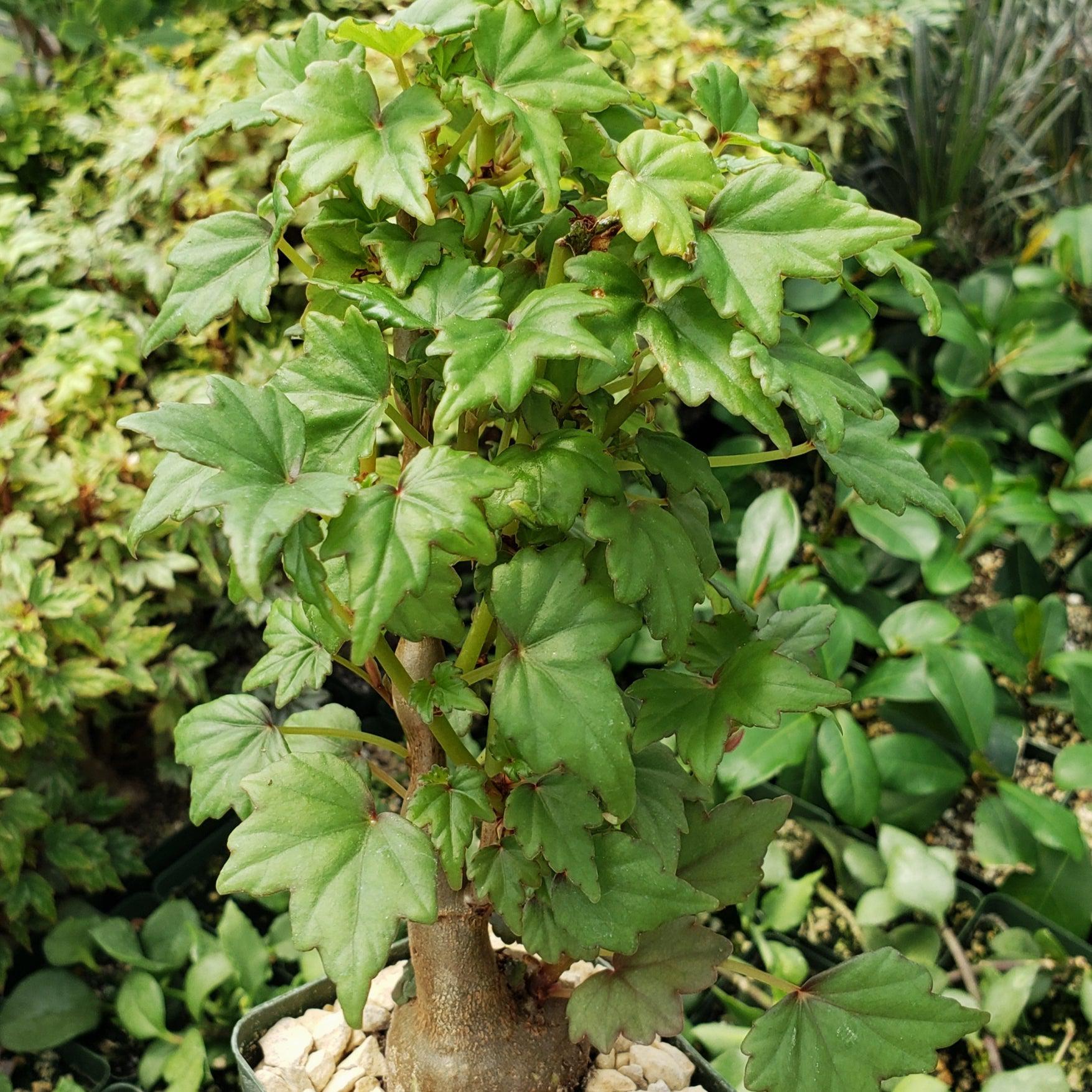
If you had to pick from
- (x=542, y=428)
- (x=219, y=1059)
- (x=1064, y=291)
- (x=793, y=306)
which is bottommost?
(x=219, y=1059)

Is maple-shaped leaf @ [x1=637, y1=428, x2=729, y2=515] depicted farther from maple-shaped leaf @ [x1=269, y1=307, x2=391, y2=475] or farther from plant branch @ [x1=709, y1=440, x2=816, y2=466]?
maple-shaped leaf @ [x1=269, y1=307, x2=391, y2=475]

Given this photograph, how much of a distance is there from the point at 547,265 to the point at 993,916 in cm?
136

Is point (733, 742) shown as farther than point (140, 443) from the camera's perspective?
No

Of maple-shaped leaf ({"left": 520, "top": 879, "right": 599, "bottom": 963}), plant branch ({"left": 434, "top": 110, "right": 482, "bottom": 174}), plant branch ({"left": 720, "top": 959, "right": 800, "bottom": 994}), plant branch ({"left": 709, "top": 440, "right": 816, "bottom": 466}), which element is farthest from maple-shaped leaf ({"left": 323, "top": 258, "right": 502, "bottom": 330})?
plant branch ({"left": 720, "top": 959, "right": 800, "bottom": 994})

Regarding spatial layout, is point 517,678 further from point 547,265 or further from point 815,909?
point 815,909

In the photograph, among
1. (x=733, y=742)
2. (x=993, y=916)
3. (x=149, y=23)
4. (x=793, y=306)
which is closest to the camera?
(x=733, y=742)

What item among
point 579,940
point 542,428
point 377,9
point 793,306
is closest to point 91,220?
point 377,9

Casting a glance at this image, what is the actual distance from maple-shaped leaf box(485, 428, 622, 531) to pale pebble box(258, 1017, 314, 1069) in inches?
24.9

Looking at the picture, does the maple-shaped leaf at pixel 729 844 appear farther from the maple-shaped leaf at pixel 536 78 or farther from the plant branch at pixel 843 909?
the plant branch at pixel 843 909

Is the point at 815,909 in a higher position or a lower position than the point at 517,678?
lower

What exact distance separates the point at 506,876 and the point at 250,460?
0.37 metres

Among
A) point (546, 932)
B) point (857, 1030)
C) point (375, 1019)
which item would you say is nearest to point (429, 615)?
point (546, 932)

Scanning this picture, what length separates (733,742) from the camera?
1.05 meters

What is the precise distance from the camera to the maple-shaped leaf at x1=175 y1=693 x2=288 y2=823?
2.61 ft
